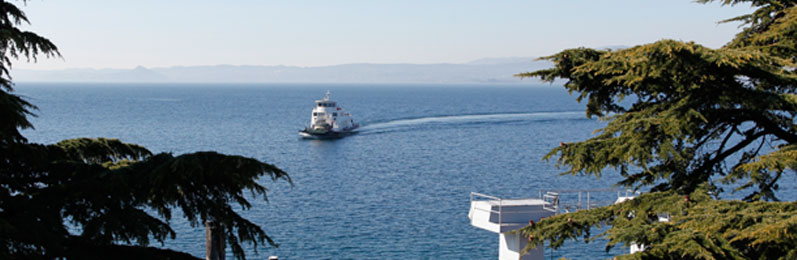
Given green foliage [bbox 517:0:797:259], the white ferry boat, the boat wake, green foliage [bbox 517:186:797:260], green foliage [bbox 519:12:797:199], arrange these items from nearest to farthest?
green foliage [bbox 517:186:797:260]
green foliage [bbox 517:0:797:259]
green foliage [bbox 519:12:797:199]
the white ferry boat
the boat wake

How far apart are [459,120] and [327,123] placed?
33.9 meters

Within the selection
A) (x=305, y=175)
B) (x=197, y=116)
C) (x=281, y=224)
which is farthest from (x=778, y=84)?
(x=197, y=116)

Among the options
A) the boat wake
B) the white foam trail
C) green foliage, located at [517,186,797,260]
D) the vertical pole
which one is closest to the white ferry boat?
the boat wake

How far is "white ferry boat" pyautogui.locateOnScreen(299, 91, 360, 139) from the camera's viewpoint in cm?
8419

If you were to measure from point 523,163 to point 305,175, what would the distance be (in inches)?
690

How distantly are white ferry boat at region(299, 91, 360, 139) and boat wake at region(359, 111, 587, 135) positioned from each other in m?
2.73

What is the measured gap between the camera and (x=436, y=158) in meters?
63.3

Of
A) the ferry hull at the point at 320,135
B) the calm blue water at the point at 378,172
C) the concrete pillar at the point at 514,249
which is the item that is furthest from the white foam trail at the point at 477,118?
the concrete pillar at the point at 514,249

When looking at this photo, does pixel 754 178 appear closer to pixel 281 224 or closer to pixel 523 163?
pixel 281 224

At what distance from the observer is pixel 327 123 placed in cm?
8750

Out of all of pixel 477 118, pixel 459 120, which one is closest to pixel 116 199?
pixel 459 120

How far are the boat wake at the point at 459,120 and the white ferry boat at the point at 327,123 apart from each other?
2.73 meters

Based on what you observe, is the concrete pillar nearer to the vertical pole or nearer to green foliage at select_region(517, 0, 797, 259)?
green foliage at select_region(517, 0, 797, 259)

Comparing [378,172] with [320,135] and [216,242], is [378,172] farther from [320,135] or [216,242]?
[216,242]
